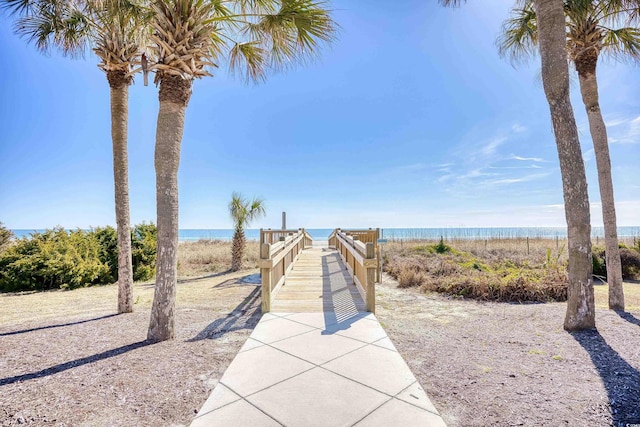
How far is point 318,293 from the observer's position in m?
6.14

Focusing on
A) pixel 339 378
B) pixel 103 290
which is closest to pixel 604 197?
pixel 339 378

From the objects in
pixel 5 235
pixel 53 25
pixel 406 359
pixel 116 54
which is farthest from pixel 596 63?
pixel 5 235

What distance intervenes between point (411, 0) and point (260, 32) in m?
3.12

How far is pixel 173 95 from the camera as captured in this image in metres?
4.00

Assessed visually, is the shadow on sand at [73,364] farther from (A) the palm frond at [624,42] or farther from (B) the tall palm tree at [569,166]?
(A) the palm frond at [624,42]

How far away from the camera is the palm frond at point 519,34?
666cm

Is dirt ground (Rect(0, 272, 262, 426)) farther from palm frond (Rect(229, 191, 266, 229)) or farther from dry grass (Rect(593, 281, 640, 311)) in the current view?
palm frond (Rect(229, 191, 266, 229))

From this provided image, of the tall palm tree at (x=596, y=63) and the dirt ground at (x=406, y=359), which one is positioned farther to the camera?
the tall palm tree at (x=596, y=63)

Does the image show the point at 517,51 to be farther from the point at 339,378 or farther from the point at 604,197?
the point at 339,378

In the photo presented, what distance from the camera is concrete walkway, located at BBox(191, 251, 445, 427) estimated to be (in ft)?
6.90

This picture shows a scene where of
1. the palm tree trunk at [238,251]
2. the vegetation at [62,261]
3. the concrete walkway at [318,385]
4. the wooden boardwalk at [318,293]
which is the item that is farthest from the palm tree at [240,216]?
the concrete walkway at [318,385]

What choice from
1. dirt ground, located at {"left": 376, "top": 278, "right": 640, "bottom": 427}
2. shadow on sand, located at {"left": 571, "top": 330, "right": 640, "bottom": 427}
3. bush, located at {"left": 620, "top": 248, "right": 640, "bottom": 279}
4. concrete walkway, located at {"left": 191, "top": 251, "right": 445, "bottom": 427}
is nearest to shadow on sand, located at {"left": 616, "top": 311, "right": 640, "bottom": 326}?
dirt ground, located at {"left": 376, "top": 278, "right": 640, "bottom": 427}

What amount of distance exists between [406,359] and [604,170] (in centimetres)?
545

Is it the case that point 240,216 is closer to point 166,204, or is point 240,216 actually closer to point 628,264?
point 166,204
